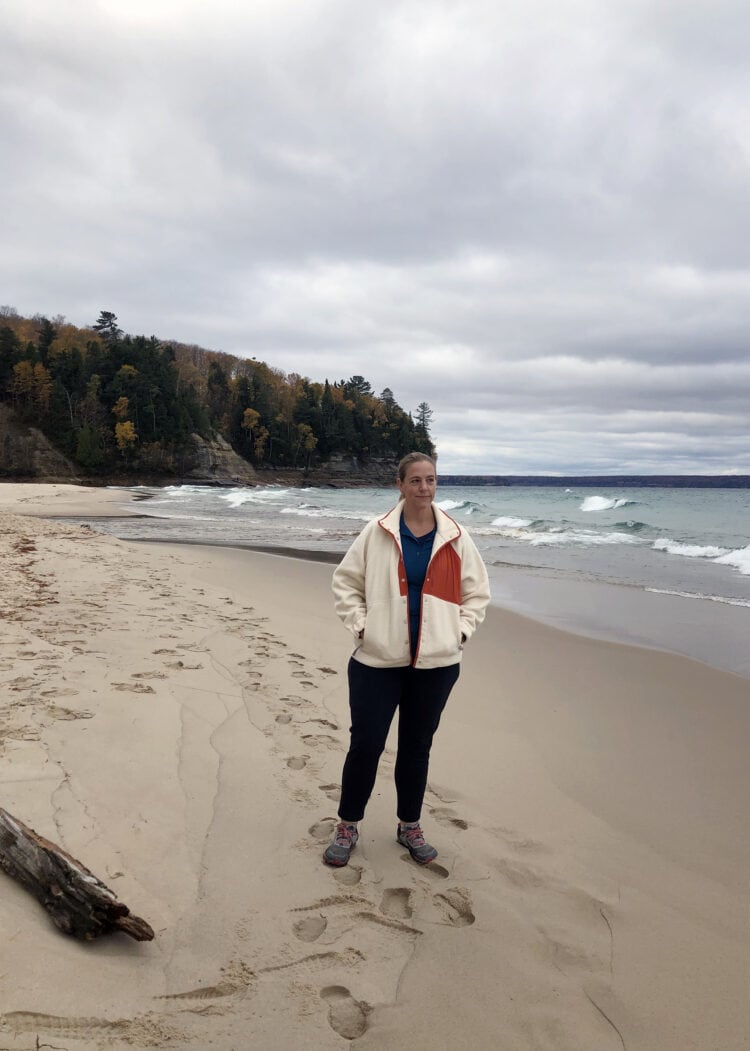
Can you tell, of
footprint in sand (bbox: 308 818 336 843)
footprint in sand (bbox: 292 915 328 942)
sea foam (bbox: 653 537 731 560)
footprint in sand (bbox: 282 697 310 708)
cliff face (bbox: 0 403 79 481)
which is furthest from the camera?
cliff face (bbox: 0 403 79 481)

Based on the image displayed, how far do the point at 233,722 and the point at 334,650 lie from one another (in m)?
2.30

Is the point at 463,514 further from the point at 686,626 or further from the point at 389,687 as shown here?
the point at 389,687

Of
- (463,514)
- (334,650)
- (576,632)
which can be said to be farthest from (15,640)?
(463,514)

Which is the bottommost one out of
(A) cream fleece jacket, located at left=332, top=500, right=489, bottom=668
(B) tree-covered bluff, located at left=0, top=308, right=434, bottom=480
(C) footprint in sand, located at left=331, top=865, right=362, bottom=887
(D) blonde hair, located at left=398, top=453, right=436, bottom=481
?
(C) footprint in sand, located at left=331, top=865, right=362, bottom=887

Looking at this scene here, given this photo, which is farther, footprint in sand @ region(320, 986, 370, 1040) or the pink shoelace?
the pink shoelace

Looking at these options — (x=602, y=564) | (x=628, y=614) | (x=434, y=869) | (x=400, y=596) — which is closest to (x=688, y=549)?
(x=602, y=564)

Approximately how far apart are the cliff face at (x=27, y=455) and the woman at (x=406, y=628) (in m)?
68.4

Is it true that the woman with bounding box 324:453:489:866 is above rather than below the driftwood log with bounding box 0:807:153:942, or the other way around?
above

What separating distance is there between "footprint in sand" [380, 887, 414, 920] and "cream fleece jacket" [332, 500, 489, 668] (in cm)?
99

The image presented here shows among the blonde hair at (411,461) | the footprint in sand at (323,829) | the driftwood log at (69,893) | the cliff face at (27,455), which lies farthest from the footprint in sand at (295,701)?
the cliff face at (27,455)

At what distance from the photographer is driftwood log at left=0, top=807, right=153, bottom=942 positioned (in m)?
2.12

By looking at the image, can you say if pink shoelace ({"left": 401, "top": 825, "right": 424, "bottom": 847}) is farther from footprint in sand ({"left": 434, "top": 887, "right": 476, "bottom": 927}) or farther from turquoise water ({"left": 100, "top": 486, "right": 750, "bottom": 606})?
turquoise water ({"left": 100, "top": 486, "right": 750, "bottom": 606})

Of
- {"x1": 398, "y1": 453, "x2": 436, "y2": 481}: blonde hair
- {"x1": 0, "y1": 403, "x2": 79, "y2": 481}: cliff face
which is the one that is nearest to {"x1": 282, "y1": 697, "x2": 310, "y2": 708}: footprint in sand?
{"x1": 398, "y1": 453, "x2": 436, "y2": 481}: blonde hair

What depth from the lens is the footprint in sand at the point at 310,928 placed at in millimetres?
2371
